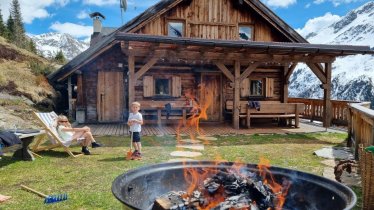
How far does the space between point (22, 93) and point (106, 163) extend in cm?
1198

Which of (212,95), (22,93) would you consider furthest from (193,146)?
(22,93)

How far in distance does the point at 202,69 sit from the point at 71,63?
578 centimetres

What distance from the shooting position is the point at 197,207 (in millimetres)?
3098

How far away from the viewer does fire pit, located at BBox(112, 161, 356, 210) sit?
2.90m

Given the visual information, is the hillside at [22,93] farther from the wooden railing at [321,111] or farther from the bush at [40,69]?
the wooden railing at [321,111]

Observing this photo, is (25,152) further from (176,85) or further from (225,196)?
(176,85)

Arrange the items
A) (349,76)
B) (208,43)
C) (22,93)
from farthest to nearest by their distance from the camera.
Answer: (349,76)
(22,93)
(208,43)

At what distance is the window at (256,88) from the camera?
15016mm

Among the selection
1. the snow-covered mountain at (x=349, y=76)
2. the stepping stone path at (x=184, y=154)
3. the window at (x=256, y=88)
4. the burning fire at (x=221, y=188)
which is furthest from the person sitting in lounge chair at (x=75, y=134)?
the snow-covered mountain at (x=349, y=76)

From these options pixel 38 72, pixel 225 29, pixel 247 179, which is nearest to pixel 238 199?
pixel 247 179

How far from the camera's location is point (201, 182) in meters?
3.74

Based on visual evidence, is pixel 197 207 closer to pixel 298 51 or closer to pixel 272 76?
pixel 298 51

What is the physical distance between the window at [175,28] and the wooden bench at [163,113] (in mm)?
3220

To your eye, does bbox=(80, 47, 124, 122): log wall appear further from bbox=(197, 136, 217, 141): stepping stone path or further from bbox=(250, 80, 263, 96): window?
bbox=(250, 80, 263, 96): window
